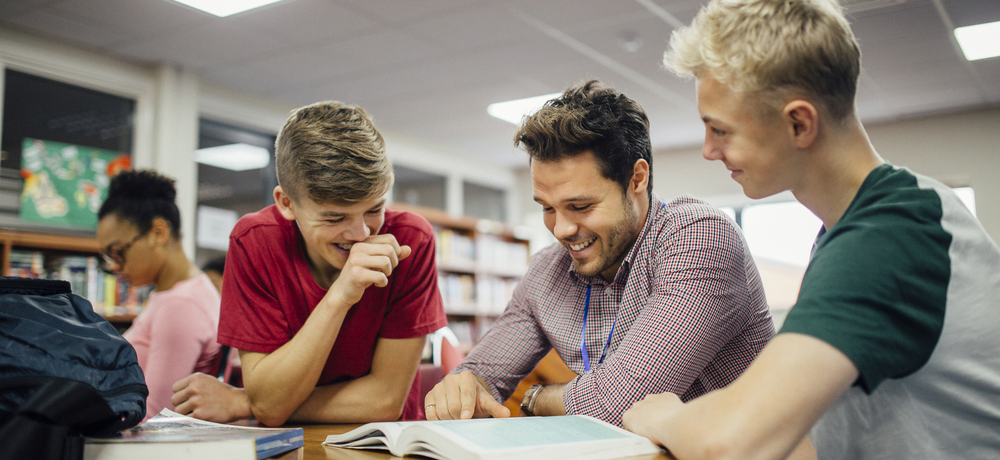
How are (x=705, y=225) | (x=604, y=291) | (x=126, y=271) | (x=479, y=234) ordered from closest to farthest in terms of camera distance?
(x=705, y=225), (x=604, y=291), (x=126, y=271), (x=479, y=234)

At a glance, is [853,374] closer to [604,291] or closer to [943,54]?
[604,291]

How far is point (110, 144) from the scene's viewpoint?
466 centimetres

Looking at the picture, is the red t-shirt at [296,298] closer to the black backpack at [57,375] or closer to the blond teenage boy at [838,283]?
the black backpack at [57,375]

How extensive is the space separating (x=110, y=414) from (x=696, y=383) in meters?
1.02

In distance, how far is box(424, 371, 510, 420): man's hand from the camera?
127 cm

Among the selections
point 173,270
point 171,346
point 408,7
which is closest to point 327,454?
point 171,346

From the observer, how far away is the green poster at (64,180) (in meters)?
4.20

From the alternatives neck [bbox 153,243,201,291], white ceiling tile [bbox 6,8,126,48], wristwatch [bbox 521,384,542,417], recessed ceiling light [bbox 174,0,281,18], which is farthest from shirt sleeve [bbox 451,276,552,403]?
white ceiling tile [bbox 6,8,126,48]

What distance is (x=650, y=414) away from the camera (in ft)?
3.10

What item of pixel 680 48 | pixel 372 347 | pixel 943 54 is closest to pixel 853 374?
pixel 680 48

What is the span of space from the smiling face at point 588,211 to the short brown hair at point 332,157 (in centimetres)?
37

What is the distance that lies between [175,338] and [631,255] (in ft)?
5.12

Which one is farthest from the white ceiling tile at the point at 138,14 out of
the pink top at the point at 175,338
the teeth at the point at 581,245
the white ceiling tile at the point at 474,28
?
the teeth at the point at 581,245

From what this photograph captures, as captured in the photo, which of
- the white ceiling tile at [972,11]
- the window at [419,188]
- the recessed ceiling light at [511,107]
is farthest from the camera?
the window at [419,188]
